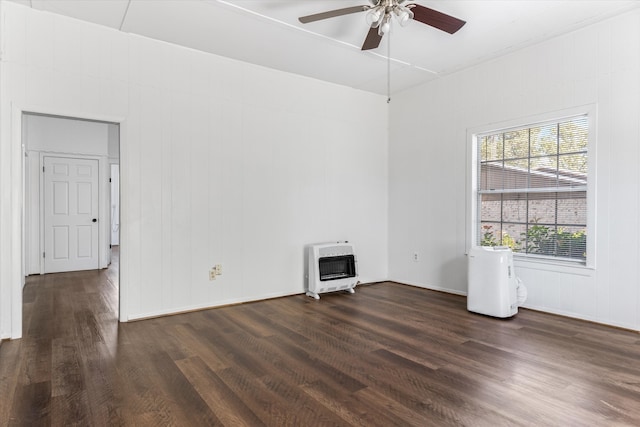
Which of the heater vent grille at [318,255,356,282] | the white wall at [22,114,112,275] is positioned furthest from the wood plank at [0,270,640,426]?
the white wall at [22,114,112,275]

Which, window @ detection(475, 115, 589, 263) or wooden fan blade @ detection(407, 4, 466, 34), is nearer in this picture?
wooden fan blade @ detection(407, 4, 466, 34)

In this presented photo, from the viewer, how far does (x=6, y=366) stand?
8.34ft

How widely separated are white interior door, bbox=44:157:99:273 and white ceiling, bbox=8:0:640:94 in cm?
393

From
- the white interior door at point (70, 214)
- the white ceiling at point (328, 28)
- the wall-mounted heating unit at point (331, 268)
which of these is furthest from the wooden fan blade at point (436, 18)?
the white interior door at point (70, 214)

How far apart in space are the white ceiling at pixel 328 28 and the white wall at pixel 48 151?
117 inches

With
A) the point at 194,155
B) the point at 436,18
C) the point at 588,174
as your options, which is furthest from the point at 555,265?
the point at 194,155

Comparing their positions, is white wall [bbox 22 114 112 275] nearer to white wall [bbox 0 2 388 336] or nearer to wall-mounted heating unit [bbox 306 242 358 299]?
white wall [bbox 0 2 388 336]

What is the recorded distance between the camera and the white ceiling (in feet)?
10.1

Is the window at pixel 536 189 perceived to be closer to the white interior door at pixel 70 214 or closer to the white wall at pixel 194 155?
the white wall at pixel 194 155

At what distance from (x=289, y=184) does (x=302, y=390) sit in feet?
9.27

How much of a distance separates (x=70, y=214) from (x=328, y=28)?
18.1 feet

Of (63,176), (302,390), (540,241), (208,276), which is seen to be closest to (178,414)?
(302,390)

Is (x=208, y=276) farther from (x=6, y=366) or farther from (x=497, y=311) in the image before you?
(x=497, y=311)

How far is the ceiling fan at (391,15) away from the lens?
2.59m
